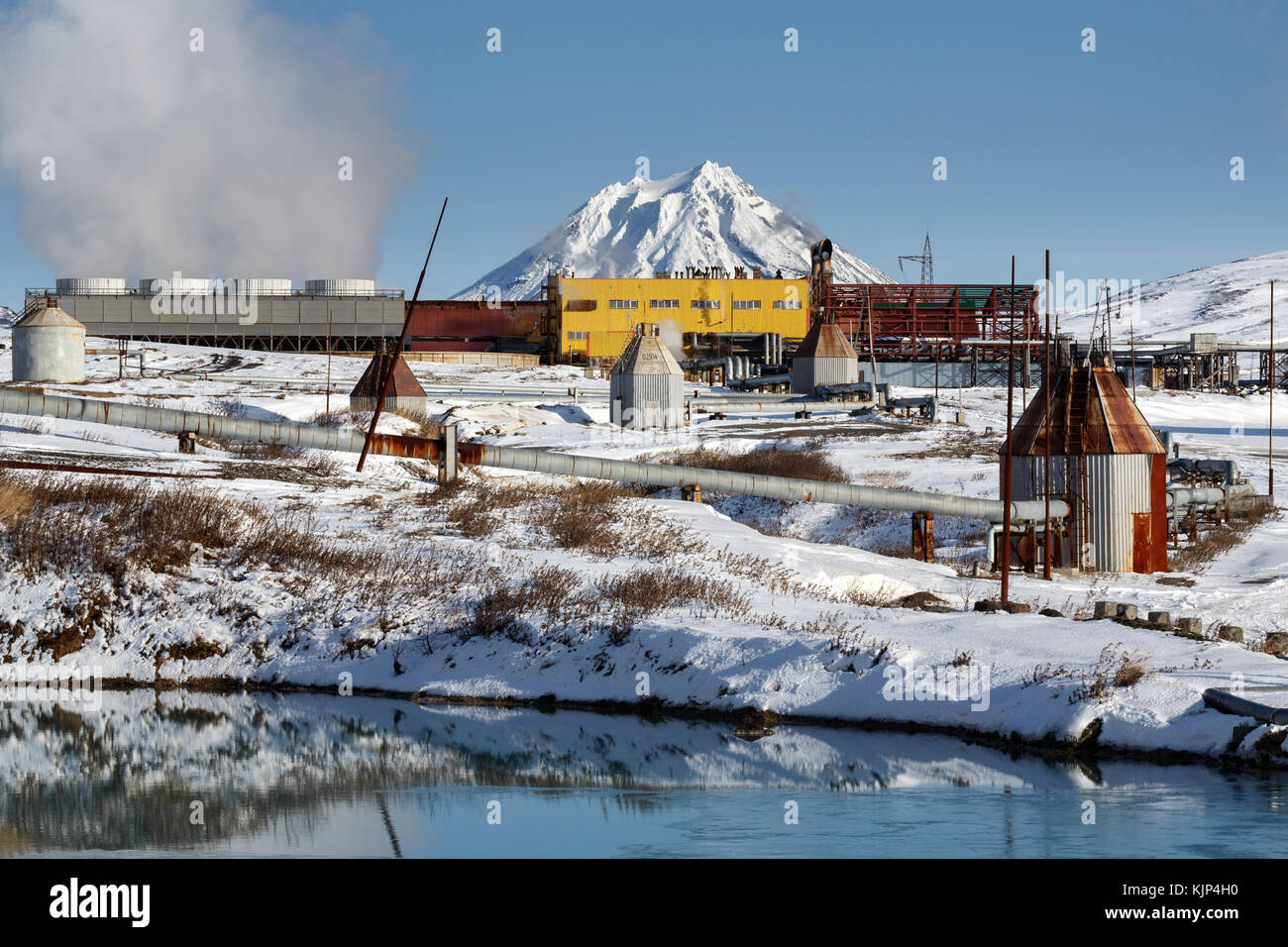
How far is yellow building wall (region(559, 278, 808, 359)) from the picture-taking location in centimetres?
10006

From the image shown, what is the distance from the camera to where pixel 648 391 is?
2491 inches

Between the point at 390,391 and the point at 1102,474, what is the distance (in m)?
29.2

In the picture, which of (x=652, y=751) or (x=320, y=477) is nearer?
(x=652, y=751)

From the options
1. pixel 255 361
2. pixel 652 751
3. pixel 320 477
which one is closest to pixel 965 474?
pixel 320 477

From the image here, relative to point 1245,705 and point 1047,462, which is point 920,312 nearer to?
point 1047,462

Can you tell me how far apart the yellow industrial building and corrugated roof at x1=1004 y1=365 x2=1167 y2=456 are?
65054 millimetres

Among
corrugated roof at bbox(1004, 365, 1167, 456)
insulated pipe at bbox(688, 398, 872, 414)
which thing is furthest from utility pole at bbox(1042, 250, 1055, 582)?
insulated pipe at bbox(688, 398, 872, 414)

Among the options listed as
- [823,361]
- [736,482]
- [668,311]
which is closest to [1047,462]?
[736,482]

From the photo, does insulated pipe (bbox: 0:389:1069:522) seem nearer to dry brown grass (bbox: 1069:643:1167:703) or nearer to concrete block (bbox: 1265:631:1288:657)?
concrete block (bbox: 1265:631:1288:657)

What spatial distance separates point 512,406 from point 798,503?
2381 cm

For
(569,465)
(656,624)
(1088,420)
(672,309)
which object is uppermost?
(672,309)

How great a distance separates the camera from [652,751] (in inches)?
728

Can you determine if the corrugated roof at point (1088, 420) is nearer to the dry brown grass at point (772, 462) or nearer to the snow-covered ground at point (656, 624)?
the snow-covered ground at point (656, 624)
